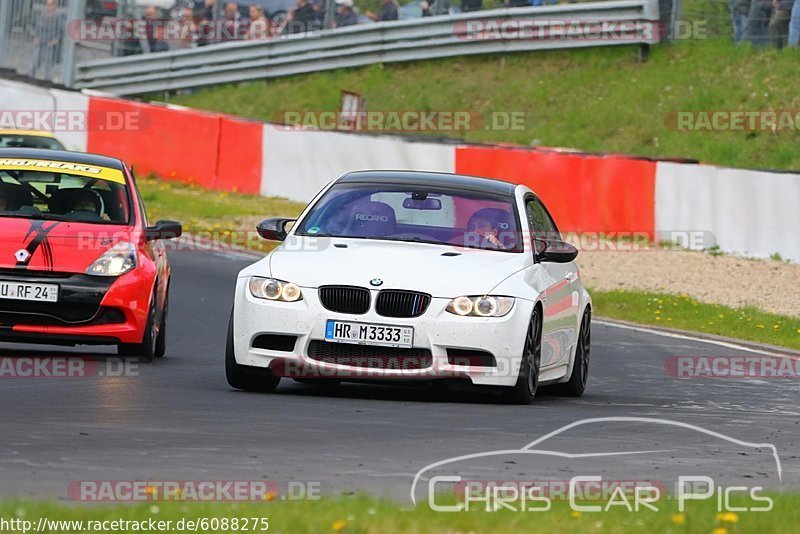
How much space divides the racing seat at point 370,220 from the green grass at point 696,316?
6.70 metres

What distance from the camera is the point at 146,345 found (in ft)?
39.3

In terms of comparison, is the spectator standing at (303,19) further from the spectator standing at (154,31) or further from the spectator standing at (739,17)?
the spectator standing at (739,17)

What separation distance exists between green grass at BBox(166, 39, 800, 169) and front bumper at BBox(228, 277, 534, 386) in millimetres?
16818

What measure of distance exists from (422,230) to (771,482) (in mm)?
3884

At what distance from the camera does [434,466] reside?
7.26 meters

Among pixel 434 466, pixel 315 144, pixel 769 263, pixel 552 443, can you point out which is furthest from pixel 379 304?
pixel 315 144

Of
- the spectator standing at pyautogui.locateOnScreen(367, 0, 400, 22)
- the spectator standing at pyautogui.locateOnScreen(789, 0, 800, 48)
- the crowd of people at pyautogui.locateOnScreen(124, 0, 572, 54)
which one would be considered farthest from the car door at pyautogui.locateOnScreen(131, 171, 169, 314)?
the spectator standing at pyautogui.locateOnScreen(367, 0, 400, 22)

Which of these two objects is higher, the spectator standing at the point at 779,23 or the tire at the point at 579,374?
the spectator standing at the point at 779,23

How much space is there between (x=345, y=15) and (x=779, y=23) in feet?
33.2

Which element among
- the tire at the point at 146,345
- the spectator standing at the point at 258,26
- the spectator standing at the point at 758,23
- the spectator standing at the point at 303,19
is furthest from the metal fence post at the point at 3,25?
the tire at the point at 146,345

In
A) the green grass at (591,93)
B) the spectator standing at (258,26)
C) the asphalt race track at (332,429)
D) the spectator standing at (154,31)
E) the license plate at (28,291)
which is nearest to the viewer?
the asphalt race track at (332,429)

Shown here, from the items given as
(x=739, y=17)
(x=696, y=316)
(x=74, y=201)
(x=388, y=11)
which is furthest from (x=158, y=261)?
(x=388, y=11)

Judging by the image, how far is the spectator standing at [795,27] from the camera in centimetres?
2809

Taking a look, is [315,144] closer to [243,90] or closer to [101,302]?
[243,90]
